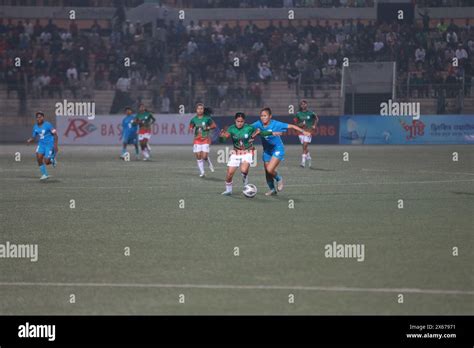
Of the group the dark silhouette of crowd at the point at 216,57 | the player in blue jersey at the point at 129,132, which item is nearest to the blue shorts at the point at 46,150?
the player in blue jersey at the point at 129,132

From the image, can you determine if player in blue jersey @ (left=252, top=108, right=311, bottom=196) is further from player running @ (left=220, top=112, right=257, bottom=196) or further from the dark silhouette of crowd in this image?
the dark silhouette of crowd

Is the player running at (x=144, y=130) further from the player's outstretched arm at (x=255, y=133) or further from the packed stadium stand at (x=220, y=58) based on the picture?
the player's outstretched arm at (x=255, y=133)

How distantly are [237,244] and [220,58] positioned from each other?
3855 centimetres

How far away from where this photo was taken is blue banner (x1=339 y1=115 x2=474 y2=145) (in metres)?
47.3

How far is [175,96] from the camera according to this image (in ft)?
161

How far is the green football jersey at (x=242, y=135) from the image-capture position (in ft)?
72.2

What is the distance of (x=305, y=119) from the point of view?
106ft

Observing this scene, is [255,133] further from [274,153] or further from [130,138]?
[130,138]

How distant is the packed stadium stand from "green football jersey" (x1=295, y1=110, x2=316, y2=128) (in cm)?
1618

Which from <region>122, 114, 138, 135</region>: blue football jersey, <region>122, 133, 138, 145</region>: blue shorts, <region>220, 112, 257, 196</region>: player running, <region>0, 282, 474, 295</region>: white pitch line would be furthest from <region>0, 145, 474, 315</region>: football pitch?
<region>122, 114, 138, 135</region>: blue football jersey

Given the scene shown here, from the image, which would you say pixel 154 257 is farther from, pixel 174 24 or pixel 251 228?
pixel 174 24

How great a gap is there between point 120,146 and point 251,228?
3307 cm

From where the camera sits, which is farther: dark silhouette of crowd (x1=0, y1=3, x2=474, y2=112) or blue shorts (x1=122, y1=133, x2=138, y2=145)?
dark silhouette of crowd (x1=0, y1=3, x2=474, y2=112)

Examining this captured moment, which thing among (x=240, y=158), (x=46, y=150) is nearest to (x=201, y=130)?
(x=46, y=150)
